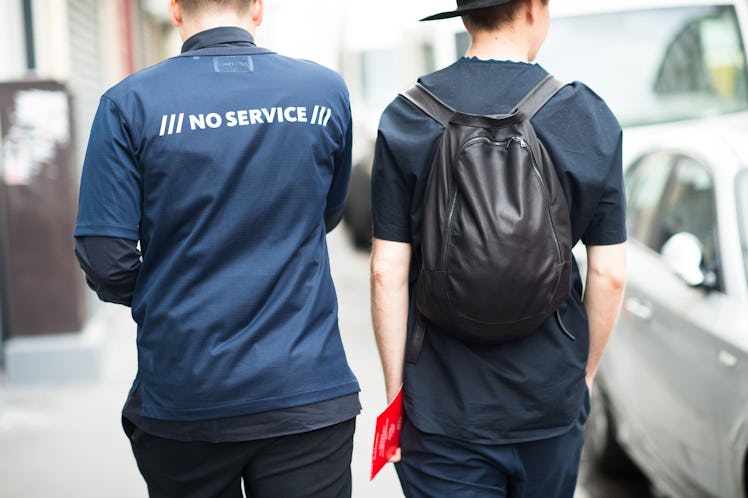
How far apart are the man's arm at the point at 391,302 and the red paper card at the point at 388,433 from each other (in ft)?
0.12

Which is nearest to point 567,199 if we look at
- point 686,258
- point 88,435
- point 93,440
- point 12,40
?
point 686,258

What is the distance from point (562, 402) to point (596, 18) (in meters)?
5.51

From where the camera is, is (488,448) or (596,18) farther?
(596,18)

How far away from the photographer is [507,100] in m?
2.41

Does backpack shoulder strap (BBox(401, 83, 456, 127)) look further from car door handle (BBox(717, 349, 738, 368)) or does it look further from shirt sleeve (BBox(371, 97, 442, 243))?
car door handle (BBox(717, 349, 738, 368))

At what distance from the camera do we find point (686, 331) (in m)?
3.90

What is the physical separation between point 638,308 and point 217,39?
2.71 m

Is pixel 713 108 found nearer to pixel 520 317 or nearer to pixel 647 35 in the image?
pixel 647 35

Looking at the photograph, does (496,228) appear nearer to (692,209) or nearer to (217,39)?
(217,39)

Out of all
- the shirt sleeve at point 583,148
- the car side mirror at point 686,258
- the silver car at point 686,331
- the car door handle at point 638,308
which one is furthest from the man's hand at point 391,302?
the car door handle at point 638,308

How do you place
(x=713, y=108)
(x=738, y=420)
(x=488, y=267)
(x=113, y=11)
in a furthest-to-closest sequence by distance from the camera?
(x=113, y=11)
(x=713, y=108)
(x=738, y=420)
(x=488, y=267)

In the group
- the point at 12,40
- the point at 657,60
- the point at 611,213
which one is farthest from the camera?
the point at 12,40

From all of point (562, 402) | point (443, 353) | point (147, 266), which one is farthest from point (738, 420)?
point (147, 266)

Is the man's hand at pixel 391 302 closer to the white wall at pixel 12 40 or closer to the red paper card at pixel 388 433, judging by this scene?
the red paper card at pixel 388 433
